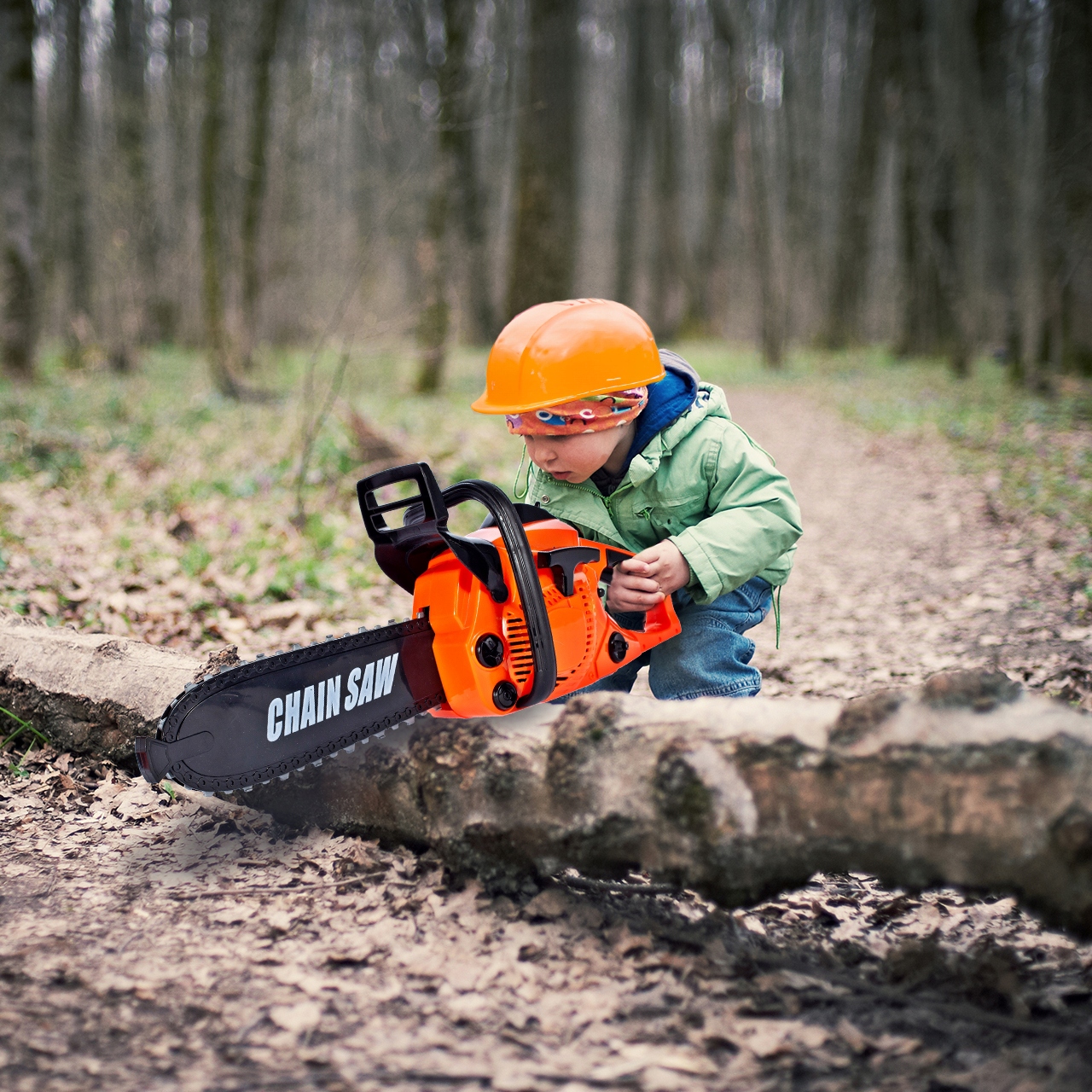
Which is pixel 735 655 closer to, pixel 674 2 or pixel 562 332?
pixel 562 332

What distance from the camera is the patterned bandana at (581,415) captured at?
93.0 inches

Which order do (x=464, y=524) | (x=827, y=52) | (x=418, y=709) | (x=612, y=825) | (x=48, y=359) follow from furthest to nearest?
(x=827, y=52), (x=48, y=359), (x=464, y=524), (x=418, y=709), (x=612, y=825)

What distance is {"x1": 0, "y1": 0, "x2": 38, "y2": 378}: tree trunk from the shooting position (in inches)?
406

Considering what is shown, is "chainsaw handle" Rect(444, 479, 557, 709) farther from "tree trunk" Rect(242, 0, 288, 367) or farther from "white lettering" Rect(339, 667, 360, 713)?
"tree trunk" Rect(242, 0, 288, 367)

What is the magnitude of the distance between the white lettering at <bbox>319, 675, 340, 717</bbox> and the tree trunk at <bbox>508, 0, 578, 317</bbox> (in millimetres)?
10040

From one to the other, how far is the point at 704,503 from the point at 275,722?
1300 mm

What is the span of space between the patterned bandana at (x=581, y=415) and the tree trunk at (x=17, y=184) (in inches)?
409

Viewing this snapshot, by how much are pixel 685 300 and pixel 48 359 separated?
18896 mm

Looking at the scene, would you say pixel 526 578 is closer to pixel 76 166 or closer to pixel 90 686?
pixel 90 686

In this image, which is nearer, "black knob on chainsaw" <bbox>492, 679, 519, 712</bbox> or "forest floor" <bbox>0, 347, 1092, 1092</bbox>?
"forest floor" <bbox>0, 347, 1092, 1092</bbox>

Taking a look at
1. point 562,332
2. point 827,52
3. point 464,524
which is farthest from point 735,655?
point 827,52

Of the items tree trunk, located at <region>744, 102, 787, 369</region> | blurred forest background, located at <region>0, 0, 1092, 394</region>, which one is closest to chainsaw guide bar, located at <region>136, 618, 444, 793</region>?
blurred forest background, located at <region>0, 0, 1092, 394</region>

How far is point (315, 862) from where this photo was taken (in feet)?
7.54

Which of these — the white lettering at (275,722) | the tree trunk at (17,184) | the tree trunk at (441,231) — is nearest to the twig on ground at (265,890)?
the white lettering at (275,722)
